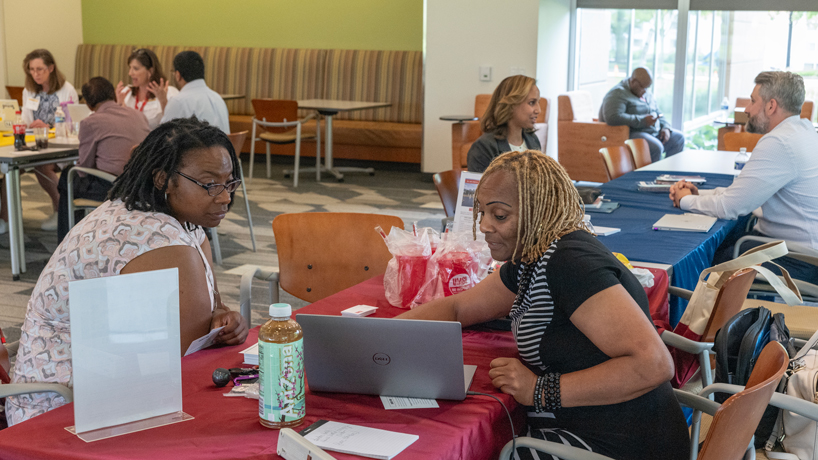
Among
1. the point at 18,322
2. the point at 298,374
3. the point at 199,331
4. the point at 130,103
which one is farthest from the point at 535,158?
the point at 130,103

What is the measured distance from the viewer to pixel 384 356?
147 centimetres

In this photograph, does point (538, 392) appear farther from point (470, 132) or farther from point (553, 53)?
point (553, 53)

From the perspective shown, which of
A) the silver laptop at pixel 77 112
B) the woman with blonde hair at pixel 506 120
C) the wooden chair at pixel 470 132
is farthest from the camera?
the wooden chair at pixel 470 132

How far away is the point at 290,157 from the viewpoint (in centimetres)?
980

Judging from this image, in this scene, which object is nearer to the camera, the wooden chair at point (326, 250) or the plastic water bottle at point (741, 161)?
the wooden chair at point (326, 250)

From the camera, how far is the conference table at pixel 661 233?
2857 millimetres

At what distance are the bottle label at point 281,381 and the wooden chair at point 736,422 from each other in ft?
1.48

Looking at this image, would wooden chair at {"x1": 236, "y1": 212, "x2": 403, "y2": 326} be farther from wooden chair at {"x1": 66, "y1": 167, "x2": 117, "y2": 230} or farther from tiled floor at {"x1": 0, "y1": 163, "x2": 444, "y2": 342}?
A: wooden chair at {"x1": 66, "y1": 167, "x2": 117, "y2": 230}

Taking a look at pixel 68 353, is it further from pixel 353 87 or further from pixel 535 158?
pixel 353 87

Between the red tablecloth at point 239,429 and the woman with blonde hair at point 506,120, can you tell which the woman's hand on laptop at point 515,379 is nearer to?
the red tablecloth at point 239,429

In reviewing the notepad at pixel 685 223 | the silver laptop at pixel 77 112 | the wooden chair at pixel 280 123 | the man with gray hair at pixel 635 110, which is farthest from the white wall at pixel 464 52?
the notepad at pixel 685 223

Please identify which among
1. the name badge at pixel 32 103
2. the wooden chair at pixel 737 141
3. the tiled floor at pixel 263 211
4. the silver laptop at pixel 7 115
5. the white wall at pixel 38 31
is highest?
the white wall at pixel 38 31

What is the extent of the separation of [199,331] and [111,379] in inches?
17.2

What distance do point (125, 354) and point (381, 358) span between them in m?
0.47
